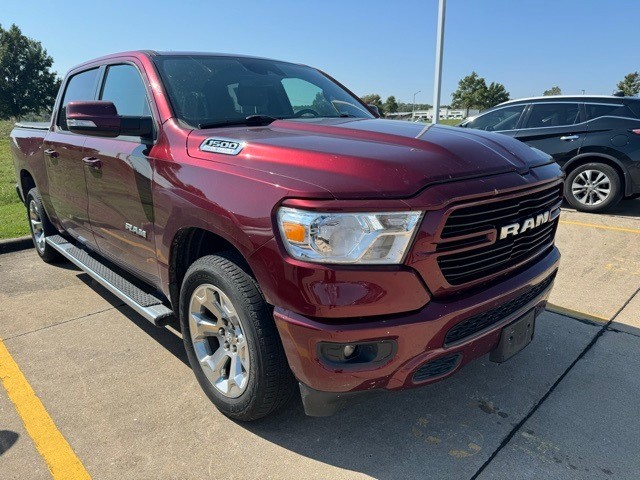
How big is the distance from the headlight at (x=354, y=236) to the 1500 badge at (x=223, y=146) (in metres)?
0.59

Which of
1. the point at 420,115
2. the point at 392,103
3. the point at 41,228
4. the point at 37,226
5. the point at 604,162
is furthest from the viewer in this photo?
the point at 392,103

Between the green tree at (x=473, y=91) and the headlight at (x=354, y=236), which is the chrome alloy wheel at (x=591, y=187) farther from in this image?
the green tree at (x=473, y=91)

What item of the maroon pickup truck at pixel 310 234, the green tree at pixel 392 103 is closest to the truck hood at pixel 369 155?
the maroon pickup truck at pixel 310 234

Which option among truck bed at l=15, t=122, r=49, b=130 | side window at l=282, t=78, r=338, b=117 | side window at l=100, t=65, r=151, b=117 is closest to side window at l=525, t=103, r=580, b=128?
side window at l=282, t=78, r=338, b=117

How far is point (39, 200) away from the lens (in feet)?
16.2

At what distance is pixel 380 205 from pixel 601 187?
6.66 m

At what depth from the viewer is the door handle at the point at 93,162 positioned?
3.27 metres

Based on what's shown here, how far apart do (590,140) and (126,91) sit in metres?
6.62

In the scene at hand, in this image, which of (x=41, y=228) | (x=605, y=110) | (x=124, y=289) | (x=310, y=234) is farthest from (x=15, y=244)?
(x=605, y=110)

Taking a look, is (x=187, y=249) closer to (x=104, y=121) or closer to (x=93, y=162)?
(x=104, y=121)

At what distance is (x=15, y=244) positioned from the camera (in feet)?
19.9

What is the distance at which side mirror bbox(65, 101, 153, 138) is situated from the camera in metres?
2.69

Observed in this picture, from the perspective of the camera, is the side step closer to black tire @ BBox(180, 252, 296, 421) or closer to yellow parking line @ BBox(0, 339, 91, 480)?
black tire @ BBox(180, 252, 296, 421)

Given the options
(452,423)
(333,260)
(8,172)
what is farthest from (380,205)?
(8,172)
